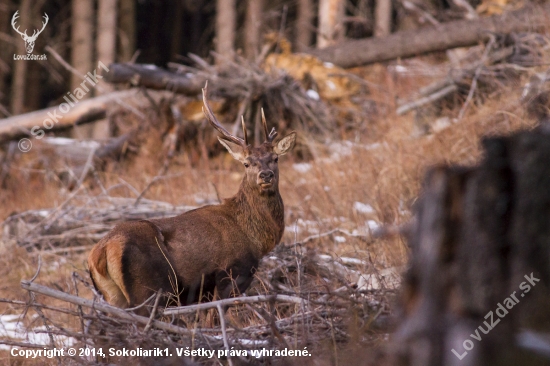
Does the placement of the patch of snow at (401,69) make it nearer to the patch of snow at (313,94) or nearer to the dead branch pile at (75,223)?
the patch of snow at (313,94)

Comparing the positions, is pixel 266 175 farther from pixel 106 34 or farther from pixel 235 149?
pixel 106 34

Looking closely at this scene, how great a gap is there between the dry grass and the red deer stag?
43 centimetres

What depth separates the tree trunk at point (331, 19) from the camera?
13703 mm

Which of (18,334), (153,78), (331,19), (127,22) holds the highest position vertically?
(127,22)

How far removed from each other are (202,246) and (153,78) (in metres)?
5.46

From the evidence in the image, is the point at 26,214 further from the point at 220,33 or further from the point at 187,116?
the point at 220,33

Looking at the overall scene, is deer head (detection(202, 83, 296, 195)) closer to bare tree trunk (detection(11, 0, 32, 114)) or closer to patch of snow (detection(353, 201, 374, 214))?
patch of snow (detection(353, 201, 374, 214))

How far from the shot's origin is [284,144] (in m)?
5.41

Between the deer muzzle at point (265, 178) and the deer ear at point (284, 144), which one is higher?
the deer ear at point (284, 144)

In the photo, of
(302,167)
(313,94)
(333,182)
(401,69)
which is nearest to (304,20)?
A: (401,69)

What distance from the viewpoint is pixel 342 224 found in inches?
267

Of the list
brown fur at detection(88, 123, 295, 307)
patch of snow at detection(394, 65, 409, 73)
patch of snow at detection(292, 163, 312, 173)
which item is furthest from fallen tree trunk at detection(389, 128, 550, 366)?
patch of snow at detection(394, 65, 409, 73)

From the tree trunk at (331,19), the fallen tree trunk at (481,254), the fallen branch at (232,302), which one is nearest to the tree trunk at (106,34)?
the tree trunk at (331,19)

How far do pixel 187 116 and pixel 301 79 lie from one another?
6.52 feet
